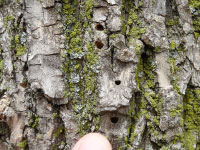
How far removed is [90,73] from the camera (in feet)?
5.22

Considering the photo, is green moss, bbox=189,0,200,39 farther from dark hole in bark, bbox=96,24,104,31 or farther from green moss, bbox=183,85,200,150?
dark hole in bark, bbox=96,24,104,31

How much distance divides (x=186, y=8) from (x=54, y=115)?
1235 millimetres

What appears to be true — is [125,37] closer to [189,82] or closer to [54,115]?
[189,82]

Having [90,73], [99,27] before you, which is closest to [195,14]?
[99,27]

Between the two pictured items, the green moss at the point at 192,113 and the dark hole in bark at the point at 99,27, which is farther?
the green moss at the point at 192,113

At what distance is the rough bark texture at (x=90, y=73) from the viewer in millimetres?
1571

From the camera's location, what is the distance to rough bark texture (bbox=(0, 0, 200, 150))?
1571 mm

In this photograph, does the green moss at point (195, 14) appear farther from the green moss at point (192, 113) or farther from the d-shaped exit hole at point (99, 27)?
the d-shaped exit hole at point (99, 27)

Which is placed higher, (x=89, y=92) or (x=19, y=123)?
(x=89, y=92)

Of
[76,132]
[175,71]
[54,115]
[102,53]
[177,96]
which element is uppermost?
[102,53]

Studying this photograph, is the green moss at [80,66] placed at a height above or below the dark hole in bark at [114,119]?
above

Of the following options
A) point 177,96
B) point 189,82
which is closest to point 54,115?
point 177,96

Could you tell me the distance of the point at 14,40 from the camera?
166 centimetres

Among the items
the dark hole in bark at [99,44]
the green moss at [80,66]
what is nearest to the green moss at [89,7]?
the green moss at [80,66]
